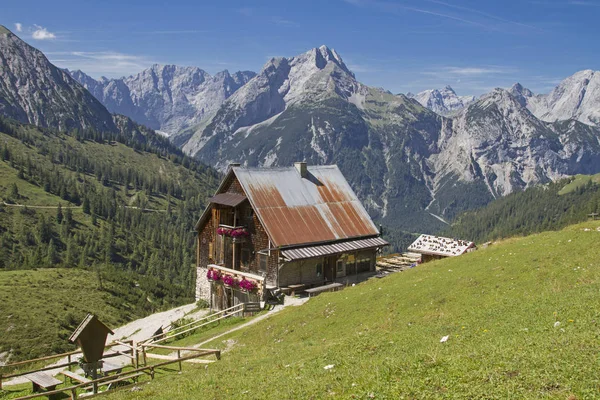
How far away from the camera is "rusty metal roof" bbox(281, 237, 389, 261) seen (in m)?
47.4

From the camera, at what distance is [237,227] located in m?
51.0

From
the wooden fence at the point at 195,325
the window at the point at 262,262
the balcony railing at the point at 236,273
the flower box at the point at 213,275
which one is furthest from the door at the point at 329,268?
the flower box at the point at 213,275

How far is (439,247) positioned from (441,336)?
34.7 metres

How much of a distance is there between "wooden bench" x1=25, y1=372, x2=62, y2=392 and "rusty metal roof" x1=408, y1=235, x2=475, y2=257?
38.7m

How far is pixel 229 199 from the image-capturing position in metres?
51.7

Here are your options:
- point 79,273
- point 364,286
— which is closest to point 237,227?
point 364,286

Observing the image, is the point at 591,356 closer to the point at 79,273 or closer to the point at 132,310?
the point at 132,310

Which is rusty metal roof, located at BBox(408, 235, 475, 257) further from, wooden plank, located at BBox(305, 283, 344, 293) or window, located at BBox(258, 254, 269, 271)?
window, located at BBox(258, 254, 269, 271)

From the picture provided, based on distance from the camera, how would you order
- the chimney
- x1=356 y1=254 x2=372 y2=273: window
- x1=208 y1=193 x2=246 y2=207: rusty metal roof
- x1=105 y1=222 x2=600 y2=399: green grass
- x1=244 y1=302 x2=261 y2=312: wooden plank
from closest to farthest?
x1=105 y1=222 x2=600 y2=399: green grass
x1=244 y1=302 x2=261 y2=312: wooden plank
x1=208 y1=193 x2=246 y2=207: rusty metal roof
x1=356 y1=254 x2=372 y2=273: window
the chimney

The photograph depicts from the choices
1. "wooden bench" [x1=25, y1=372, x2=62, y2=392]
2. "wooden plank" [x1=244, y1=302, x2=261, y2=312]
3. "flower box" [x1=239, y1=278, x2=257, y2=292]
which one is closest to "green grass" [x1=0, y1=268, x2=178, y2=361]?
"flower box" [x1=239, y1=278, x2=257, y2=292]

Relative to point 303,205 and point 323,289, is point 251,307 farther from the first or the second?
point 303,205

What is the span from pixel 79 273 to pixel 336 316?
6782 centimetres

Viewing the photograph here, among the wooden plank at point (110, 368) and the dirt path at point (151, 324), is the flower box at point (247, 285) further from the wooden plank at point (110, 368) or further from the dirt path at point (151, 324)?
the wooden plank at point (110, 368)

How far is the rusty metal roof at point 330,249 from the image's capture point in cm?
4741
